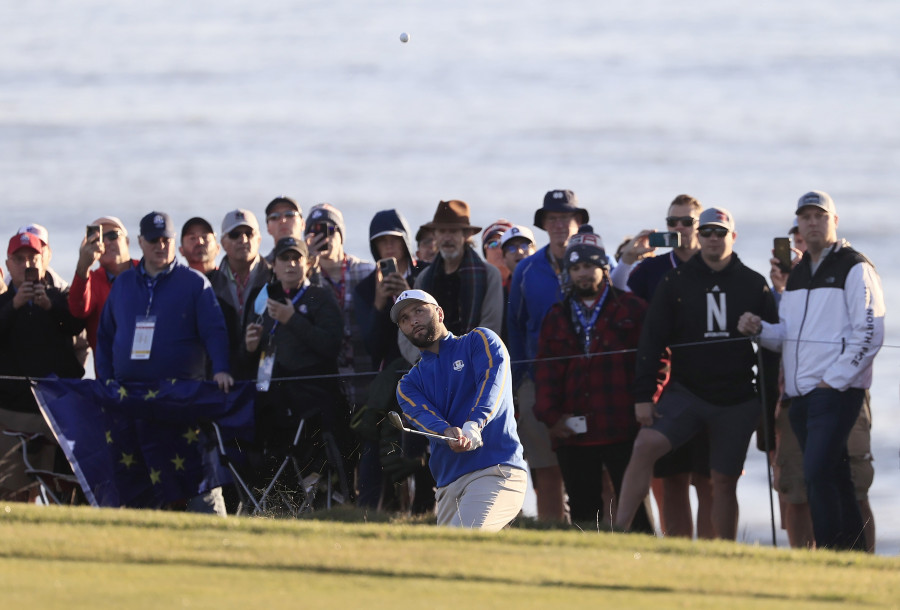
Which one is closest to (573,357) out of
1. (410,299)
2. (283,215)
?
(410,299)

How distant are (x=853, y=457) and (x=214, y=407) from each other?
186 inches

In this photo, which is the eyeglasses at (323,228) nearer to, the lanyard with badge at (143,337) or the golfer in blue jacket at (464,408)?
the lanyard with badge at (143,337)

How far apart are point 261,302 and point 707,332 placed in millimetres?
3406

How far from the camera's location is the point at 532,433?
11.4 metres

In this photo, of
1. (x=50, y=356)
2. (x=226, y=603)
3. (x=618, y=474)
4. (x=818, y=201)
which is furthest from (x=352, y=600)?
(x=50, y=356)

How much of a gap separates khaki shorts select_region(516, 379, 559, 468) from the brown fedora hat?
1313 mm

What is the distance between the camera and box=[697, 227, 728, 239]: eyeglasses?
10836 mm

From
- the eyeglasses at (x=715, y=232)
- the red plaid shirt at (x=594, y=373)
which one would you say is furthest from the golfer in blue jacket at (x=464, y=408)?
the eyeglasses at (x=715, y=232)

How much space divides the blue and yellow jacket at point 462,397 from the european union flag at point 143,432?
217cm

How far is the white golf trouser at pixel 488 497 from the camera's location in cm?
945

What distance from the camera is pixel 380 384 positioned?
11172 mm

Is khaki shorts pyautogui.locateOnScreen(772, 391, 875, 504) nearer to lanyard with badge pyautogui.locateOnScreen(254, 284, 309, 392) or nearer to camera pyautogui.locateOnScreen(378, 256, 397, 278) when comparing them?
camera pyautogui.locateOnScreen(378, 256, 397, 278)

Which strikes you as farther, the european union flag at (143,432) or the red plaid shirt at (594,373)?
the european union flag at (143,432)

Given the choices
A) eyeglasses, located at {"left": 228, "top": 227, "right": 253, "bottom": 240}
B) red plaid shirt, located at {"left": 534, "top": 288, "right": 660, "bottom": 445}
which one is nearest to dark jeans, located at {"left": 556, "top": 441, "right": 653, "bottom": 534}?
red plaid shirt, located at {"left": 534, "top": 288, "right": 660, "bottom": 445}
